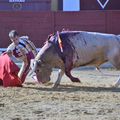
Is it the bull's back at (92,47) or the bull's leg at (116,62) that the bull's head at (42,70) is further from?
the bull's leg at (116,62)

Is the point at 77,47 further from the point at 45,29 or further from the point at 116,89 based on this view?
the point at 45,29

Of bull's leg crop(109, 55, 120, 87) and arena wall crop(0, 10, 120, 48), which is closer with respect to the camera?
bull's leg crop(109, 55, 120, 87)

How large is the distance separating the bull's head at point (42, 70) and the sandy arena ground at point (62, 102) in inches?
5.2

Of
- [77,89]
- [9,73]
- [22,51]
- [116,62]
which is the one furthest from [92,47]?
[9,73]

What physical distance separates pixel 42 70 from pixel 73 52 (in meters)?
0.55

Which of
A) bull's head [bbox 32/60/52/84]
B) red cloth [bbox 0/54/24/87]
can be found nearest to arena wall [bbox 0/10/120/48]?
red cloth [bbox 0/54/24/87]

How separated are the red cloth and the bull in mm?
317

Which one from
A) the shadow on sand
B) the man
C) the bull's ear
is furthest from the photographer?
the man

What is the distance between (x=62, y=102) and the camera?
7.54 m

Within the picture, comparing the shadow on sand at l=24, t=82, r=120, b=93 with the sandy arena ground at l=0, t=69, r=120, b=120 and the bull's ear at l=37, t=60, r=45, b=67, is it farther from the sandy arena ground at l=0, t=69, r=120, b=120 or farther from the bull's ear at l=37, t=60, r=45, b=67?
the bull's ear at l=37, t=60, r=45, b=67

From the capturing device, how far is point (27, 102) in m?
7.52

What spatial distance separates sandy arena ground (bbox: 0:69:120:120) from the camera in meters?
6.45

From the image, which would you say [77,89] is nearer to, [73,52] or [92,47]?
[73,52]

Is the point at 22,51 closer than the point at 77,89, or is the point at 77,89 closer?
the point at 77,89
